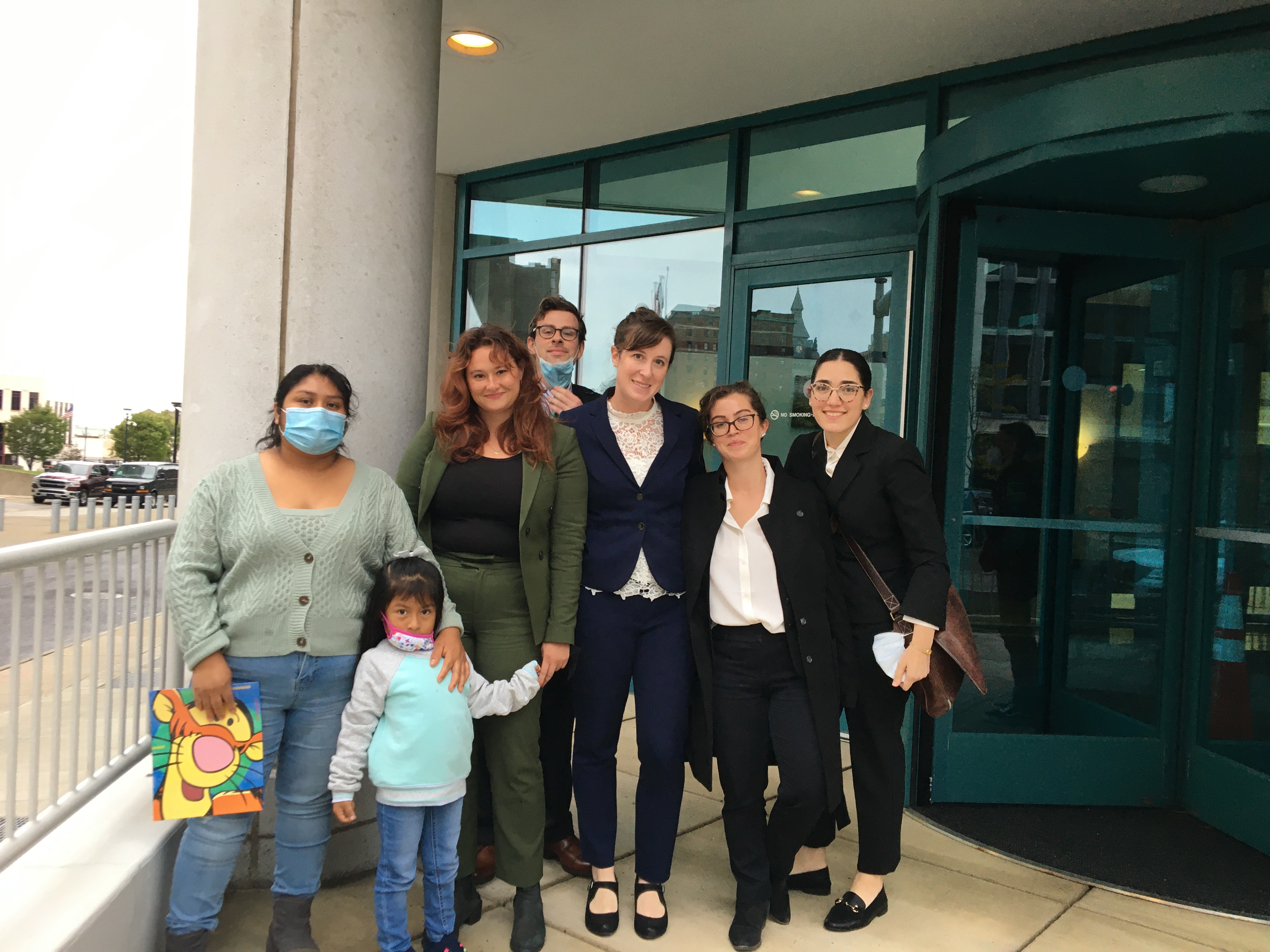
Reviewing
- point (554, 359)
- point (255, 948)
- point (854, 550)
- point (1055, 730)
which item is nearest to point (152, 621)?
point (255, 948)

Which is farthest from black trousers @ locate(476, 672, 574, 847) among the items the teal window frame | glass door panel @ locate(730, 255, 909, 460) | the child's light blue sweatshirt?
glass door panel @ locate(730, 255, 909, 460)

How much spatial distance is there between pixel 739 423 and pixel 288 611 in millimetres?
1474

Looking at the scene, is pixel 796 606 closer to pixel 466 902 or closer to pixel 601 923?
pixel 601 923

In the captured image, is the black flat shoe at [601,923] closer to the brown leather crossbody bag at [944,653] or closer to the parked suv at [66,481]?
the brown leather crossbody bag at [944,653]

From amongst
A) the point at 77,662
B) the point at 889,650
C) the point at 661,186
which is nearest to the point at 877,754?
the point at 889,650

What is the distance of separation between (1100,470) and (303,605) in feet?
11.8

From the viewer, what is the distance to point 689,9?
4.40 meters

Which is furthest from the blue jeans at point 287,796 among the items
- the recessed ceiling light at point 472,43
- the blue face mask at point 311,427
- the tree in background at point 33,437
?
the tree in background at point 33,437

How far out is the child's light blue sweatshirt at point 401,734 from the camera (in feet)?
8.36

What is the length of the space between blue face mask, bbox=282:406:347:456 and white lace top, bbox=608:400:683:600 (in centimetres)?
94

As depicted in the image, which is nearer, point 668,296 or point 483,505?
point 483,505

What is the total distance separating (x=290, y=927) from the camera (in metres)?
2.67

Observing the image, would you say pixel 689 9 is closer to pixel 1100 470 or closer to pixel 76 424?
Answer: pixel 1100 470

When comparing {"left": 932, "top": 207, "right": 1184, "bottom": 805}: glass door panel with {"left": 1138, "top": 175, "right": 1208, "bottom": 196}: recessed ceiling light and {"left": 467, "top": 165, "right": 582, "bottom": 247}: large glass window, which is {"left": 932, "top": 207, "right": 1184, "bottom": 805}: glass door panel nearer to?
{"left": 1138, "top": 175, "right": 1208, "bottom": 196}: recessed ceiling light
